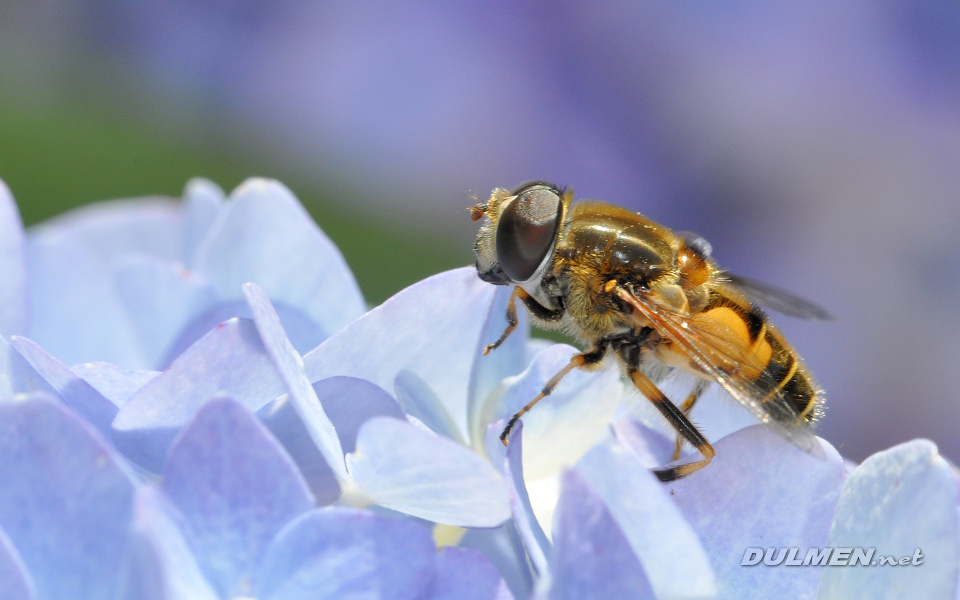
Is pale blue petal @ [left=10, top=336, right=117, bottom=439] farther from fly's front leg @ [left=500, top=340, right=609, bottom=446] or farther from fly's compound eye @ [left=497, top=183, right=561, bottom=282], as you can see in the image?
fly's compound eye @ [left=497, top=183, right=561, bottom=282]

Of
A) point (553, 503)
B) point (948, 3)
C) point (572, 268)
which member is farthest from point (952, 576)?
point (948, 3)

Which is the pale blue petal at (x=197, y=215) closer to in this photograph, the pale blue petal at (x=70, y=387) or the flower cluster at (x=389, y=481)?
the flower cluster at (x=389, y=481)

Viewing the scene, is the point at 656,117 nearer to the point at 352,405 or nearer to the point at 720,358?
the point at 720,358

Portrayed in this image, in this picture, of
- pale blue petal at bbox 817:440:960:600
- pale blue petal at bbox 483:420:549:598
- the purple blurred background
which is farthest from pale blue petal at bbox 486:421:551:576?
the purple blurred background

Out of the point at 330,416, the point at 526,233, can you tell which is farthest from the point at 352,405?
the point at 526,233

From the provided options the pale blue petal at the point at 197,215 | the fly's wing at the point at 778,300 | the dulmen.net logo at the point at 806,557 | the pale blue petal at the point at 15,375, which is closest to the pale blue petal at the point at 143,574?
the pale blue petal at the point at 15,375
